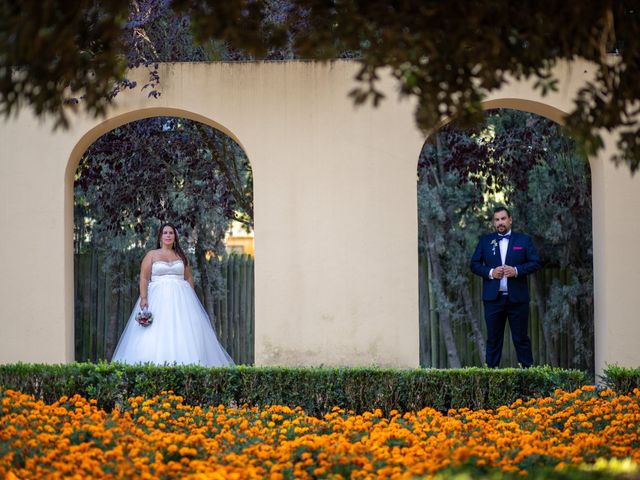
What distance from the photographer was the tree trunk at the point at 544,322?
13.5m

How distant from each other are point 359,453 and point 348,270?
4120 millimetres

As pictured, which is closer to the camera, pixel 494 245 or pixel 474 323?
pixel 494 245

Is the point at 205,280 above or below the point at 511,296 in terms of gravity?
above

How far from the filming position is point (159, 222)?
546 inches

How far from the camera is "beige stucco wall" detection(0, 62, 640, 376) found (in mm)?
9055

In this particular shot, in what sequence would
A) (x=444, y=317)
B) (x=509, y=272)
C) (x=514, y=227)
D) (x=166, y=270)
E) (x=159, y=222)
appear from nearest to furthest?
1. (x=509, y=272)
2. (x=166, y=270)
3. (x=514, y=227)
4. (x=159, y=222)
5. (x=444, y=317)

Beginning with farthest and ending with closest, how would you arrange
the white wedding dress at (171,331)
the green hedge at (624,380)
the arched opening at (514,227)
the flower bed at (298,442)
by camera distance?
the arched opening at (514,227), the white wedding dress at (171,331), the green hedge at (624,380), the flower bed at (298,442)

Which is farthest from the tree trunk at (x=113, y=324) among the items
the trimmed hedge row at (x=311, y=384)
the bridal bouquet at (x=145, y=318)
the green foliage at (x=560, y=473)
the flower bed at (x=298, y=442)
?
the green foliage at (x=560, y=473)

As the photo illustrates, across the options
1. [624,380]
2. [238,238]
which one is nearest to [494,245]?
[624,380]

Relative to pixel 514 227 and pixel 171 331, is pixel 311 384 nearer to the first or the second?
pixel 171 331

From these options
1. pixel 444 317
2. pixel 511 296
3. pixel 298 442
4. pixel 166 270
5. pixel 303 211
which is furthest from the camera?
pixel 444 317

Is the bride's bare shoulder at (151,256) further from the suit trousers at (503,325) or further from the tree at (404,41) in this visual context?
the tree at (404,41)

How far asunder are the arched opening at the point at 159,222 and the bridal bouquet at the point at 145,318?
263 cm

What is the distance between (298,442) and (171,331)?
495cm
